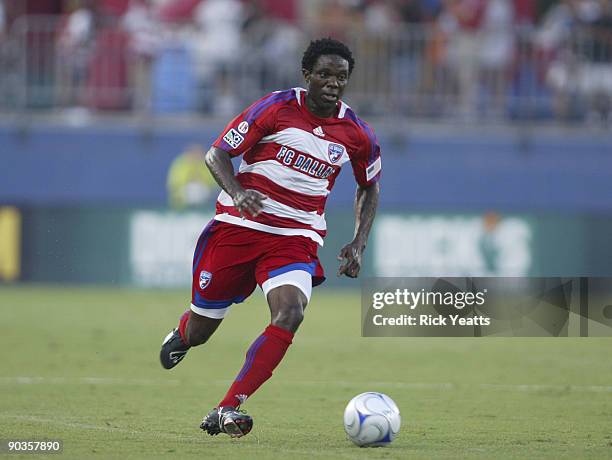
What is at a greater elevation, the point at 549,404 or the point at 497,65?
the point at 497,65

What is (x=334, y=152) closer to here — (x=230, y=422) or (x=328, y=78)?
(x=328, y=78)

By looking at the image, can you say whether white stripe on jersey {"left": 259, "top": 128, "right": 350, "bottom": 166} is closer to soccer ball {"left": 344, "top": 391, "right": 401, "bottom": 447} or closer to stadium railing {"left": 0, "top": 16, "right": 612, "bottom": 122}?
soccer ball {"left": 344, "top": 391, "right": 401, "bottom": 447}

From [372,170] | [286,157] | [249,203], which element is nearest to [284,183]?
[286,157]

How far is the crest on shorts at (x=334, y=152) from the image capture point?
786 centimetres

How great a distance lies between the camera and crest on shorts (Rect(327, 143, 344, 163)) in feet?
25.8

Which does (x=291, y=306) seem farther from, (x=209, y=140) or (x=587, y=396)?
(x=209, y=140)

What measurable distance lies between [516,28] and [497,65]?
694 mm

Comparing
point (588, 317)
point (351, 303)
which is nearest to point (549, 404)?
point (588, 317)

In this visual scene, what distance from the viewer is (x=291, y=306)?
7.35m

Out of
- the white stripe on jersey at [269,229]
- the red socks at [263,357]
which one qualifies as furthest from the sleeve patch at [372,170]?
the red socks at [263,357]

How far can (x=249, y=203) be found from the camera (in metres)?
7.20

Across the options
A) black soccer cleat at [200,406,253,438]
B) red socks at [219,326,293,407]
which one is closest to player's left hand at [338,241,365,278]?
red socks at [219,326,293,407]

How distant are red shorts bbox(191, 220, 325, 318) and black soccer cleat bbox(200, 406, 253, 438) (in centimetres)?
97

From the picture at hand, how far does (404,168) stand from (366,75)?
162 cm
